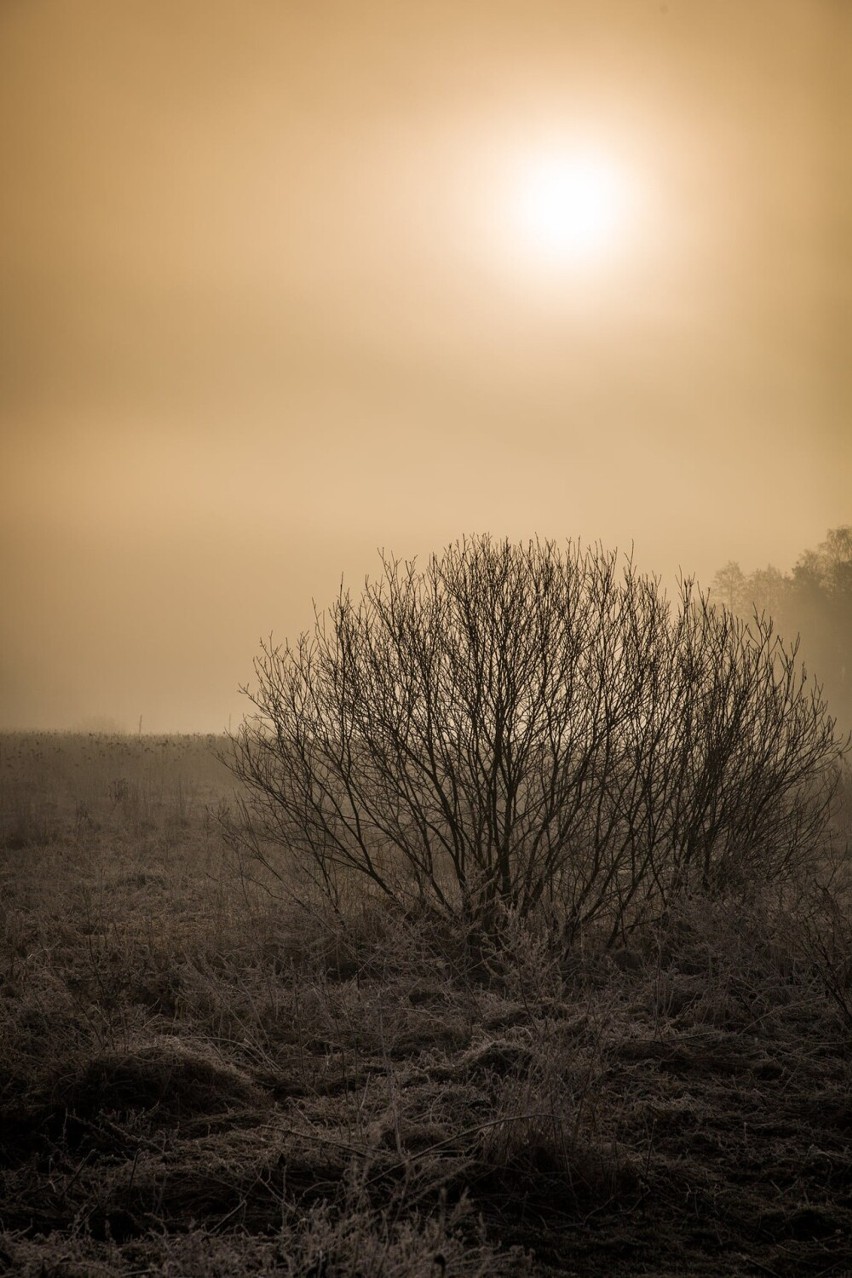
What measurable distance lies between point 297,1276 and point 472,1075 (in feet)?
8.06

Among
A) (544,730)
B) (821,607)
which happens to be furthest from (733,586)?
(544,730)

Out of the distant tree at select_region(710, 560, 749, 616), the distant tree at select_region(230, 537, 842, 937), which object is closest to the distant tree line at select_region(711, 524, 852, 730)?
the distant tree at select_region(710, 560, 749, 616)

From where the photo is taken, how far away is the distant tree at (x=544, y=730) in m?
8.52

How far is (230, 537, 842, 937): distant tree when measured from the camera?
8.52 meters

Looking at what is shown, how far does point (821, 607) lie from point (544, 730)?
38888 mm

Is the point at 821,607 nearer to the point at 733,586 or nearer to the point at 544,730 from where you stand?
the point at 733,586

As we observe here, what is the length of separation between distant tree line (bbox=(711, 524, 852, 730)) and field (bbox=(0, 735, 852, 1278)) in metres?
37.0

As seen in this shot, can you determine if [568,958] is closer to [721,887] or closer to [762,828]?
[721,887]

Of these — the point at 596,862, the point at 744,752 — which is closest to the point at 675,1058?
the point at 596,862

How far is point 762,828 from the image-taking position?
370 inches

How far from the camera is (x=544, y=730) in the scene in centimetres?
855

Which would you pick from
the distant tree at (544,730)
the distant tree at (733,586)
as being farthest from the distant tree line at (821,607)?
the distant tree at (544,730)

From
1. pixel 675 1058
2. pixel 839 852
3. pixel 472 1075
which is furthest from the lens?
pixel 839 852

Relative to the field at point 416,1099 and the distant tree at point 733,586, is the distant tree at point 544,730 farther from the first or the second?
the distant tree at point 733,586
